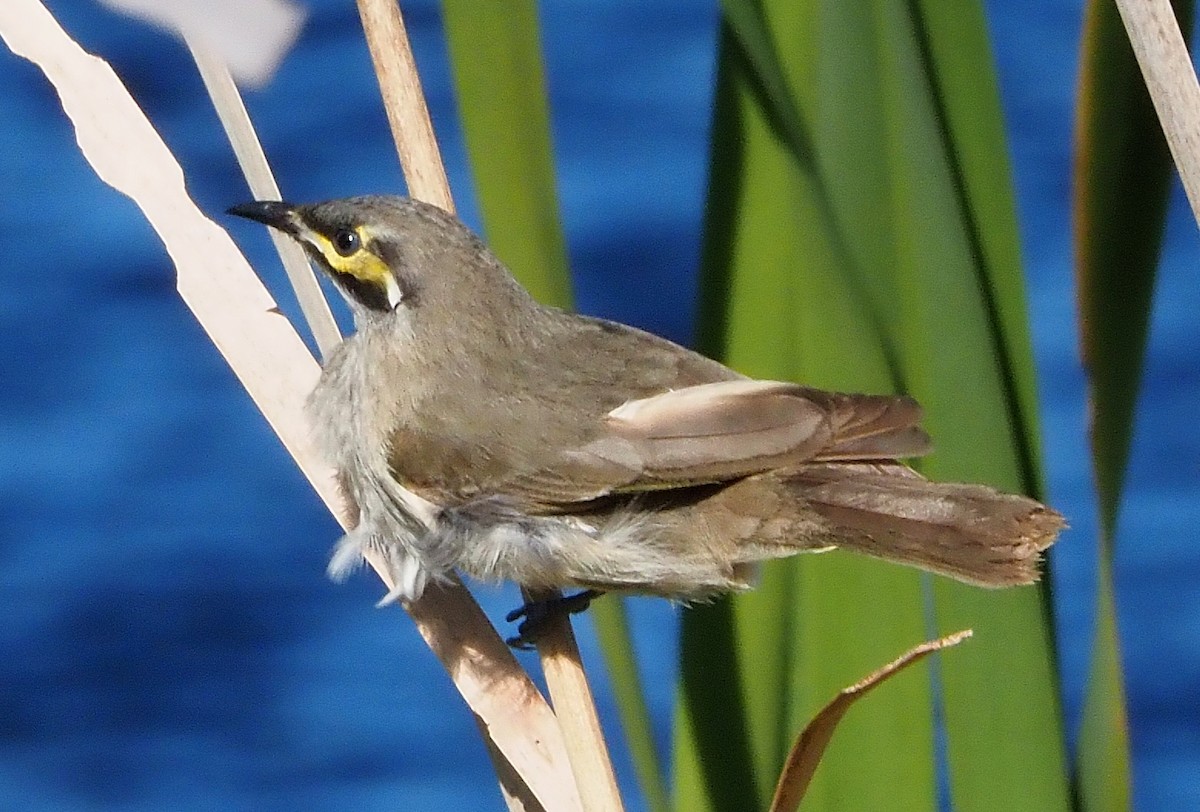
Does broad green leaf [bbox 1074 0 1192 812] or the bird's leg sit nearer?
broad green leaf [bbox 1074 0 1192 812]

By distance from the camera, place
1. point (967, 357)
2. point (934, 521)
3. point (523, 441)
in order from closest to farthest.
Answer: point (967, 357), point (934, 521), point (523, 441)

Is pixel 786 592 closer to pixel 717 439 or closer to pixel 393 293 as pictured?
pixel 717 439

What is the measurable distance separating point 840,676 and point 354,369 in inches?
25.2

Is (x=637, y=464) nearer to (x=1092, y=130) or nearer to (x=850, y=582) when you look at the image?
(x=850, y=582)

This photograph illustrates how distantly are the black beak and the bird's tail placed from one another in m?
0.59

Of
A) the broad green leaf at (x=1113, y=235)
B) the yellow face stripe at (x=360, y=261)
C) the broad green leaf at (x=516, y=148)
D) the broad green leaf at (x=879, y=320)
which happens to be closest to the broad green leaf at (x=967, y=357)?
the broad green leaf at (x=879, y=320)

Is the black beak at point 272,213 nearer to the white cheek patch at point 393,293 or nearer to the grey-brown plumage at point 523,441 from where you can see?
the grey-brown plumage at point 523,441

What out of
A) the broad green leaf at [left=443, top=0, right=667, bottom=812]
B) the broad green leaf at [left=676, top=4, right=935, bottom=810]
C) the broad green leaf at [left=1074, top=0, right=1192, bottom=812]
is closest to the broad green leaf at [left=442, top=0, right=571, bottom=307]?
the broad green leaf at [left=443, top=0, right=667, bottom=812]

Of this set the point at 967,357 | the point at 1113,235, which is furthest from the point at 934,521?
the point at 1113,235

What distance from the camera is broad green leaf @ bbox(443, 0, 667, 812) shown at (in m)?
1.24

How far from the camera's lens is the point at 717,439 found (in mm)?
1434

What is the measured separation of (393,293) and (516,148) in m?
0.36

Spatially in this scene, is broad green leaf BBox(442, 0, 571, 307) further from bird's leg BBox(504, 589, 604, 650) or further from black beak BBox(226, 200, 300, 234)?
bird's leg BBox(504, 589, 604, 650)

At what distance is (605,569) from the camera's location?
153cm
